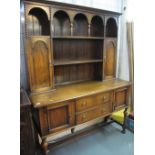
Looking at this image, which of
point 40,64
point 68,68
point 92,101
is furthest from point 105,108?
point 40,64

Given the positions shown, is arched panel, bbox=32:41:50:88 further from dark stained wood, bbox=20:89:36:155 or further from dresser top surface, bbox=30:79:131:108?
dark stained wood, bbox=20:89:36:155

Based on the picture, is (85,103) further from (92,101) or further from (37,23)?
(37,23)

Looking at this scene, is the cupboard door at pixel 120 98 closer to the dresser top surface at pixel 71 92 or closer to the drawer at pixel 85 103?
the dresser top surface at pixel 71 92

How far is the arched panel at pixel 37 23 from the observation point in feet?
6.01

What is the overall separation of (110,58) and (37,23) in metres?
1.27

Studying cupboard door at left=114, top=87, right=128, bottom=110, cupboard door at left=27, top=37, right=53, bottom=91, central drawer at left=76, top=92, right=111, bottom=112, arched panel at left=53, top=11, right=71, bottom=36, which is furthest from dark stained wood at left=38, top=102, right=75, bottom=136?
arched panel at left=53, top=11, right=71, bottom=36

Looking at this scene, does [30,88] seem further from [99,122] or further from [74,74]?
[99,122]

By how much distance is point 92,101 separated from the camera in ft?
6.34

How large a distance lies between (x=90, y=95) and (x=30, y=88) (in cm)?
78
